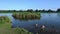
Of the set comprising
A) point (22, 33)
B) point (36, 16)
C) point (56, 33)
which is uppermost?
point (22, 33)

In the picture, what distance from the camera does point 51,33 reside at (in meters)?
22.9

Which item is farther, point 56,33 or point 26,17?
point 26,17

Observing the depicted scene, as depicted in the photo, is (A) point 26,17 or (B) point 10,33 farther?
(A) point 26,17

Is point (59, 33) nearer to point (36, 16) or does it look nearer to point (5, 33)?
point (5, 33)

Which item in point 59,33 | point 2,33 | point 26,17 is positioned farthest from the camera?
point 26,17

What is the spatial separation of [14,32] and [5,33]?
1.07 m

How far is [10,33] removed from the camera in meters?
17.4

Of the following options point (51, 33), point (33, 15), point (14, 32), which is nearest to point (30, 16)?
point (33, 15)

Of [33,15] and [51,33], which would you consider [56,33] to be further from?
[33,15]

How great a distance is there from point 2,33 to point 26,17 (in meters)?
34.6

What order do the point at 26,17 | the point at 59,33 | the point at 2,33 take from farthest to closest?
the point at 26,17 → the point at 59,33 → the point at 2,33

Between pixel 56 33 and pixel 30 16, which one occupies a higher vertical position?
pixel 56 33

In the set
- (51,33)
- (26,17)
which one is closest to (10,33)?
(51,33)

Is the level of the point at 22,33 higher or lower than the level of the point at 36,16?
higher
